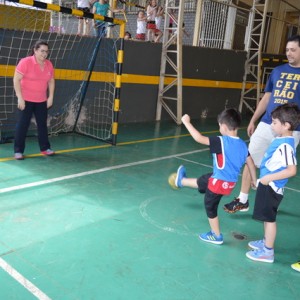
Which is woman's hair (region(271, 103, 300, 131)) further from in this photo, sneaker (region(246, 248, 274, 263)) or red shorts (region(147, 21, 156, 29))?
red shorts (region(147, 21, 156, 29))

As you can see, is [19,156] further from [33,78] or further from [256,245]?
[256,245]

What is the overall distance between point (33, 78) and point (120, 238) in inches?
122

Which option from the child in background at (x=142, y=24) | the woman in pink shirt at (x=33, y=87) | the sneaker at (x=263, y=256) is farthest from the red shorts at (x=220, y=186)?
the child in background at (x=142, y=24)

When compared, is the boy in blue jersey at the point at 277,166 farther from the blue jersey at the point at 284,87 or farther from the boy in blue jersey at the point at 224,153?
the blue jersey at the point at 284,87

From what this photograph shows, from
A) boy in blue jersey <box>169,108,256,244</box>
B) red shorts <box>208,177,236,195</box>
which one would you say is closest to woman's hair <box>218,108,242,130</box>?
boy in blue jersey <box>169,108,256,244</box>

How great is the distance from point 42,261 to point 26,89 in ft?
10.7

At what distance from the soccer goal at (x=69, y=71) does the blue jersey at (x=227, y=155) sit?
3713mm

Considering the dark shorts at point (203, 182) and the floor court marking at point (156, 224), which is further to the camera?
the dark shorts at point (203, 182)

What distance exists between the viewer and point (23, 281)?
2.59m

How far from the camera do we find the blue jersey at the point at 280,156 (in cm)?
284

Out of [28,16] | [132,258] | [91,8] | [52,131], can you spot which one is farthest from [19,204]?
[91,8]

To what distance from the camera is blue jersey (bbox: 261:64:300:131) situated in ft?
12.6

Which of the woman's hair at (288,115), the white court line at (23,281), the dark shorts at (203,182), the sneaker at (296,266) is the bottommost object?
the white court line at (23,281)

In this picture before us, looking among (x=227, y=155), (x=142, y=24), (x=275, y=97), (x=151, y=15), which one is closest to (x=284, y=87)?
(x=275, y=97)
